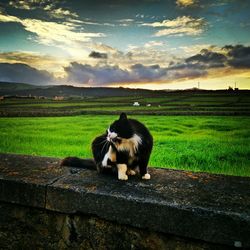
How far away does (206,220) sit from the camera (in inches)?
79.2

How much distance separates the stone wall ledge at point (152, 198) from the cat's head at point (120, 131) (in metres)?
0.40

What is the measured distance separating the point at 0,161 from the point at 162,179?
206 centimetres

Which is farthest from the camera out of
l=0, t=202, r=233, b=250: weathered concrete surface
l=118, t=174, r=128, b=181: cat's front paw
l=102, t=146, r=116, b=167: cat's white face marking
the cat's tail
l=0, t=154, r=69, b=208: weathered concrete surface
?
the cat's tail

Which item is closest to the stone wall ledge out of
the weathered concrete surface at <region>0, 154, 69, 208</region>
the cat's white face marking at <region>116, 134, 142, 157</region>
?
the weathered concrete surface at <region>0, 154, 69, 208</region>

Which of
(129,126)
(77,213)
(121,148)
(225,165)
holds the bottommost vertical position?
(225,165)

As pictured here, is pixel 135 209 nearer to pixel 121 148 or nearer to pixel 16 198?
pixel 121 148

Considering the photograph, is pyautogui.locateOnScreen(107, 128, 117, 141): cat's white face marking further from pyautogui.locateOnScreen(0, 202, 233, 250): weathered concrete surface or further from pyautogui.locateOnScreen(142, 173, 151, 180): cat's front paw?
pyautogui.locateOnScreen(0, 202, 233, 250): weathered concrete surface

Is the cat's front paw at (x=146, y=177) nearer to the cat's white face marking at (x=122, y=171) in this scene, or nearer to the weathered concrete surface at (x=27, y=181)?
the cat's white face marking at (x=122, y=171)

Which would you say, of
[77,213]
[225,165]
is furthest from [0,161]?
[225,165]

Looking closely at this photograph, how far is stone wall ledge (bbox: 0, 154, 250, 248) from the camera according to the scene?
6.56 feet

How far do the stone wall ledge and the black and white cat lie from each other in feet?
0.42

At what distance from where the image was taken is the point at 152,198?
2.26 meters

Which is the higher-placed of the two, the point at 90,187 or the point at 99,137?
the point at 99,137

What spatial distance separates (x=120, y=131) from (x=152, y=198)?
94 cm
